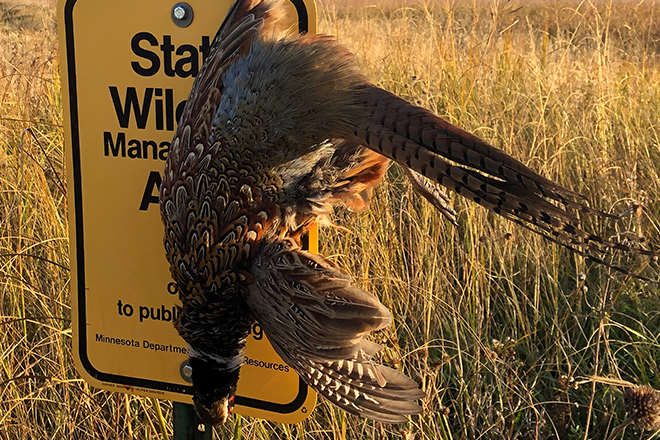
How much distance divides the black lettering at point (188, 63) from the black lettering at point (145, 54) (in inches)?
2.2

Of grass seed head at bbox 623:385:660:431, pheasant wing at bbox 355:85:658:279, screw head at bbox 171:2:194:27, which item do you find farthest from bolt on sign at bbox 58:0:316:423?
grass seed head at bbox 623:385:660:431

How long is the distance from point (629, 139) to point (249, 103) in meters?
2.67

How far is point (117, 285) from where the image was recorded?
1.75m

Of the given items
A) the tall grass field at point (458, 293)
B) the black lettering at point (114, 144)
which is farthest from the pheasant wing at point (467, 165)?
the black lettering at point (114, 144)

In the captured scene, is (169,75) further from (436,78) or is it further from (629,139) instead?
(629,139)

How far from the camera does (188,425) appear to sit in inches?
69.2

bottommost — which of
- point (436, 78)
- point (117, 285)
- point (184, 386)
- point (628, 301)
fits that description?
point (628, 301)

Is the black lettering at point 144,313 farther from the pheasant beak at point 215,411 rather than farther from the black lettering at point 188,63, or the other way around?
the black lettering at point 188,63

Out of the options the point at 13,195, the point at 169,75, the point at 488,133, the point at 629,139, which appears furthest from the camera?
the point at 629,139

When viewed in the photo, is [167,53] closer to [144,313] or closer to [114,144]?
[114,144]

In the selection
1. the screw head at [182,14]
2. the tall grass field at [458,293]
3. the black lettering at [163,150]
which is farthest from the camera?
the tall grass field at [458,293]

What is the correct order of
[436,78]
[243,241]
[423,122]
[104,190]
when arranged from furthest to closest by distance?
[436,78] → [104,190] → [243,241] → [423,122]

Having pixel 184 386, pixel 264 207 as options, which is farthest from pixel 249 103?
pixel 184 386

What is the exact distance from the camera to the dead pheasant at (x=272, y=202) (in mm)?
1386
